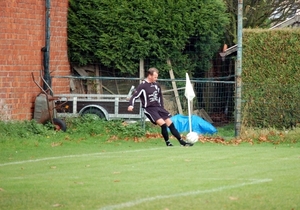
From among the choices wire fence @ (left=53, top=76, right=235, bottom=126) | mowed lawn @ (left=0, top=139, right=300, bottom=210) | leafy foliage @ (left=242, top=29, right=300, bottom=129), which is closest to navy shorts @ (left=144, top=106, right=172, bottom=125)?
mowed lawn @ (left=0, top=139, right=300, bottom=210)

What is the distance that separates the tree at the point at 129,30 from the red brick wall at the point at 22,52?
115cm

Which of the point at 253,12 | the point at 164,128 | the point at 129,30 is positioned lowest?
the point at 164,128

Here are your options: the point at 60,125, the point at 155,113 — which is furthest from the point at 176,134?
the point at 60,125

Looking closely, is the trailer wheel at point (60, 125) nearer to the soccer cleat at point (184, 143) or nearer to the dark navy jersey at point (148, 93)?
the dark navy jersey at point (148, 93)

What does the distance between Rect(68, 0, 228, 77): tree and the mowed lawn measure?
25.6 ft

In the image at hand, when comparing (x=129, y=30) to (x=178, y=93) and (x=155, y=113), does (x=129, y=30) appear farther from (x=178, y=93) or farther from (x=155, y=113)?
(x=155, y=113)

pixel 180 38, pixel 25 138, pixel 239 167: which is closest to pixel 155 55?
pixel 180 38

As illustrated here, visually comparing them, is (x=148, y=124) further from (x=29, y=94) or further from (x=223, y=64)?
(x=223, y=64)

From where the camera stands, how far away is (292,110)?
23922 millimetres

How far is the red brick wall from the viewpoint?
2175cm

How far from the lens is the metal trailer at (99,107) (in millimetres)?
23375

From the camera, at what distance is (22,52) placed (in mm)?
22578

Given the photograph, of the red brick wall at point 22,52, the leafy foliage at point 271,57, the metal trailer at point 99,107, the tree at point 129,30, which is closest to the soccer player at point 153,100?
the metal trailer at point 99,107

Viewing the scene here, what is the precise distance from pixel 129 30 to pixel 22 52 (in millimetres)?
4146
